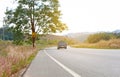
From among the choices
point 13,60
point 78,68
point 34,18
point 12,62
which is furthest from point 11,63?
point 34,18

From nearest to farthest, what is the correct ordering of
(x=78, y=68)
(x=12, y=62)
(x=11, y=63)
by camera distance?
(x=78, y=68)
(x=11, y=63)
(x=12, y=62)

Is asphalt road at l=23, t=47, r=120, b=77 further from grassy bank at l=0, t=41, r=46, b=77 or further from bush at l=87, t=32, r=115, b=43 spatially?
bush at l=87, t=32, r=115, b=43

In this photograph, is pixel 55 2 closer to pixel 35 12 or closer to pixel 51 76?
pixel 35 12

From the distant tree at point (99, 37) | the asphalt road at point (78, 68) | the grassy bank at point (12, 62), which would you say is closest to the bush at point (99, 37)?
the distant tree at point (99, 37)

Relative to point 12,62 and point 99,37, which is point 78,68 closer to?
point 12,62

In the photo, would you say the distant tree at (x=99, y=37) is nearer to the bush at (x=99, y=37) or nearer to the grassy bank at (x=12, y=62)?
the bush at (x=99, y=37)

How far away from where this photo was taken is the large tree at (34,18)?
65500 mm

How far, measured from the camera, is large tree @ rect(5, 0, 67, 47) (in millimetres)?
65500

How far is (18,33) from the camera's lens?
66.3 m

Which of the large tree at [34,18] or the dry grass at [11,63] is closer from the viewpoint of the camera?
the dry grass at [11,63]

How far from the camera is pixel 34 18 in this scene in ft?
216

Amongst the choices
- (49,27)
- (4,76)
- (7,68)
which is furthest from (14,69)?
(49,27)

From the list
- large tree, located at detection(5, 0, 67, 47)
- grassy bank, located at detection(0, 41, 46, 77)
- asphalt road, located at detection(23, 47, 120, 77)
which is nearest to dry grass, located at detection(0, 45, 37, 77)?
grassy bank, located at detection(0, 41, 46, 77)

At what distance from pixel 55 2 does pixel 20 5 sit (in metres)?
6.05
